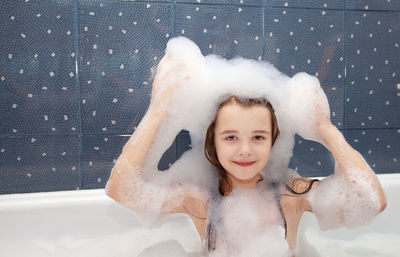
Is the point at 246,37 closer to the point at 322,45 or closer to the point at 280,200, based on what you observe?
the point at 322,45

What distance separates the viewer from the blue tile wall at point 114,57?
128cm

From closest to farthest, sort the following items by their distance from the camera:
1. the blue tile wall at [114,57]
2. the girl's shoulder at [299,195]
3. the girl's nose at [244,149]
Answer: the girl's nose at [244,149] < the girl's shoulder at [299,195] < the blue tile wall at [114,57]

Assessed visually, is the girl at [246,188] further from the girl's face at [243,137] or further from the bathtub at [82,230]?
the bathtub at [82,230]

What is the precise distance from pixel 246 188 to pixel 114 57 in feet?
2.45

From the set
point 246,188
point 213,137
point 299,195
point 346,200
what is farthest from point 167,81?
point 346,200

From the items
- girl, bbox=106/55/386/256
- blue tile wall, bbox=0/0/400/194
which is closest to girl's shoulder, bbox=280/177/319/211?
girl, bbox=106/55/386/256

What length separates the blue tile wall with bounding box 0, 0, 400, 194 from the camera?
1282 millimetres

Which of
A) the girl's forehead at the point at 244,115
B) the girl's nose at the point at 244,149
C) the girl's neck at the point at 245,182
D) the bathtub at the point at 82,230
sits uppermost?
the girl's forehead at the point at 244,115

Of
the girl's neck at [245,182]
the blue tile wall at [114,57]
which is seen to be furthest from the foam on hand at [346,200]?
the blue tile wall at [114,57]

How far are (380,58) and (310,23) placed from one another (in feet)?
1.24

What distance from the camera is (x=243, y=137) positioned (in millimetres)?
954

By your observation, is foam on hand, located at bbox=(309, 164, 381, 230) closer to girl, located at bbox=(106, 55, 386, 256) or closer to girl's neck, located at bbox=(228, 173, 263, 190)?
girl, located at bbox=(106, 55, 386, 256)

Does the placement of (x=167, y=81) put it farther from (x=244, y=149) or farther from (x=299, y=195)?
(x=299, y=195)

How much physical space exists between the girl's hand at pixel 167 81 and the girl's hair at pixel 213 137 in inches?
6.3
